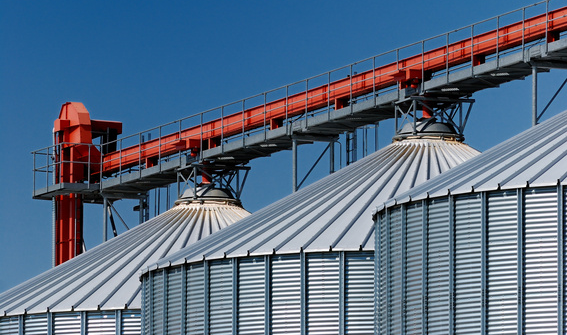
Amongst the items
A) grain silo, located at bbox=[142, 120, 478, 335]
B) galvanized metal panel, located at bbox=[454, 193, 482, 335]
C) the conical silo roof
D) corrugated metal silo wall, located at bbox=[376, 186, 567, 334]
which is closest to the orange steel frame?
the conical silo roof

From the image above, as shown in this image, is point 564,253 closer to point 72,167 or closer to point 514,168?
point 514,168

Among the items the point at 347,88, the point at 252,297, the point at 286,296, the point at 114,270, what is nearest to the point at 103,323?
the point at 114,270

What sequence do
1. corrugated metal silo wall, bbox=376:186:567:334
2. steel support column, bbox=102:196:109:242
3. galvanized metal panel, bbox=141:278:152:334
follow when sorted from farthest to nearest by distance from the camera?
steel support column, bbox=102:196:109:242, galvanized metal panel, bbox=141:278:152:334, corrugated metal silo wall, bbox=376:186:567:334

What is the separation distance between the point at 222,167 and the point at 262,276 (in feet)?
82.2

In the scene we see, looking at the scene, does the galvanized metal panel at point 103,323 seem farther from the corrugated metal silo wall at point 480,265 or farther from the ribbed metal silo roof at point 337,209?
the corrugated metal silo wall at point 480,265

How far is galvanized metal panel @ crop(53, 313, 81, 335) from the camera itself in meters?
48.8

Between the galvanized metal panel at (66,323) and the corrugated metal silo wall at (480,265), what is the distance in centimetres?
1675

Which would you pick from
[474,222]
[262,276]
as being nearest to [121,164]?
[262,276]

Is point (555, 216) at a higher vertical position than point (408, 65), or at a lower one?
lower

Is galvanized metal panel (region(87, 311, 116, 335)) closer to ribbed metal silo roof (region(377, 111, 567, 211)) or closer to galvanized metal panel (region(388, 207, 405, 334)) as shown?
ribbed metal silo roof (region(377, 111, 567, 211))

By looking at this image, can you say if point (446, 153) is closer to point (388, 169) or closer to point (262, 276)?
point (388, 169)

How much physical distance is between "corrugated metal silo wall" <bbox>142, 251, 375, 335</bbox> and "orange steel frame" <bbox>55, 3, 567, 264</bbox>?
1433cm

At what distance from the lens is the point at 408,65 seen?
55938 mm

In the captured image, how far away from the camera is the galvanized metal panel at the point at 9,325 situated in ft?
165
